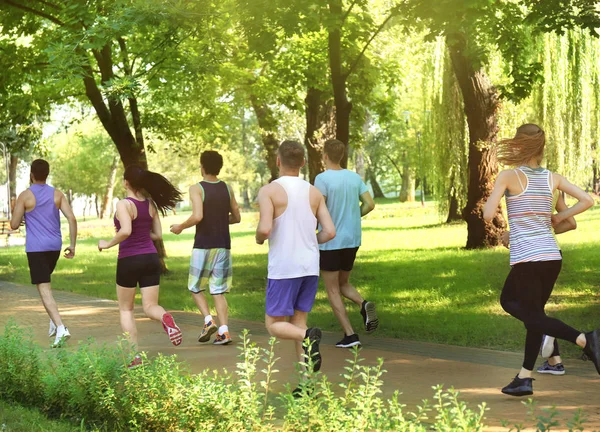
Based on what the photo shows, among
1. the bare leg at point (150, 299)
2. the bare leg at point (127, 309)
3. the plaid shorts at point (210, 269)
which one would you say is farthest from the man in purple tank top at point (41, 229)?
the bare leg at point (150, 299)

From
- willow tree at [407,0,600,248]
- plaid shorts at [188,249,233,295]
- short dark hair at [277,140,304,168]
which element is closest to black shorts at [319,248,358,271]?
plaid shorts at [188,249,233,295]

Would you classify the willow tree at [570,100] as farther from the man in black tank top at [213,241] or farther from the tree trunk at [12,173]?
the tree trunk at [12,173]

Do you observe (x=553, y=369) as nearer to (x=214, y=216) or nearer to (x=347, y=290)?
(x=347, y=290)

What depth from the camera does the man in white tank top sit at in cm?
672

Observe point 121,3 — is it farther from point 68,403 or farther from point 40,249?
point 68,403

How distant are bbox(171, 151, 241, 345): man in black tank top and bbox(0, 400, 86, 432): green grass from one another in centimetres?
316

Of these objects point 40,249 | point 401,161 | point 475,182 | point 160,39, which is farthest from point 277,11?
point 401,161

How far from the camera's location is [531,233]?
22.0 feet

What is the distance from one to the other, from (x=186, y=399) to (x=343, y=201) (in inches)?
157

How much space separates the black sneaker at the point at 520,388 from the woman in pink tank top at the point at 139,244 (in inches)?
118

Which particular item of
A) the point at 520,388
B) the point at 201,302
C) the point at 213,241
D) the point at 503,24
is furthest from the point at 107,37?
the point at 520,388

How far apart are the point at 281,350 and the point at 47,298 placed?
276 cm

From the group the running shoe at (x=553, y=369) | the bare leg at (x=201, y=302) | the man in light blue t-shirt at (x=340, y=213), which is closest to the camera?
the running shoe at (x=553, y=369)

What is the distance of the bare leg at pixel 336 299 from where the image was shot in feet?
30.3
